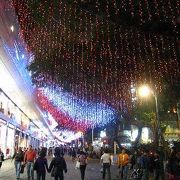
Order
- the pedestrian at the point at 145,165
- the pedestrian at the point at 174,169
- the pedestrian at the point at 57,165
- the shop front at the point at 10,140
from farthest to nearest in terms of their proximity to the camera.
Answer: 1. the shop front at the point at 10,140
2. the pedestrian at the point at 145,165
3. the pedestrian at the point at 57,165
4. the pedestrian at the point at 174,169

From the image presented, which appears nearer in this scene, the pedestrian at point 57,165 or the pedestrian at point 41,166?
the pedestrian at point 57,165

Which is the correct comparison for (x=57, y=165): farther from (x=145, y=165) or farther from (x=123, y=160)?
(x=123, y=160)

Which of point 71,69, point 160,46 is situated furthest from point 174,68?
point 71,69

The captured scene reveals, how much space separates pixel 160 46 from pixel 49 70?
28.4 feet

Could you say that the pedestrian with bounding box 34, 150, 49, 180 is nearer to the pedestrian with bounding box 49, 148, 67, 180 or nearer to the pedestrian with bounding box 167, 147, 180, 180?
the pedestrian with bounding box 49, 148, 67, 180

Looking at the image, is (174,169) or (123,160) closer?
(174,169)

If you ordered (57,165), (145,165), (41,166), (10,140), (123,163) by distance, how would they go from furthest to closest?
1. (10,140)
2. (123,163)
3. (145,165)
4. (41,166)
5. (57,165)

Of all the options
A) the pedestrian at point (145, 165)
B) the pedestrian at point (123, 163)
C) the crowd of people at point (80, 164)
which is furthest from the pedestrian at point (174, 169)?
the pedestrian at point (123, 163)

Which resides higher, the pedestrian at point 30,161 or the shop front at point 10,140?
the shop front at point 10,140

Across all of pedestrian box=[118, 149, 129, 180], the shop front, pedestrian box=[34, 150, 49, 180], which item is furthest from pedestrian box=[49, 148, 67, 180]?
the shop front

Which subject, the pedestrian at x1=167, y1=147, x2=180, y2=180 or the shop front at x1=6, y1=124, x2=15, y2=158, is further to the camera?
the shop front at x1=6, y1=124, x2=15, y2=158

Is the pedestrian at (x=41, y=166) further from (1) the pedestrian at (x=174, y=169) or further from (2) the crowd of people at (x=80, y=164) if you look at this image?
(1) the pedestrian at (x=174, y=169)

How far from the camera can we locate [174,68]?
1786 cm

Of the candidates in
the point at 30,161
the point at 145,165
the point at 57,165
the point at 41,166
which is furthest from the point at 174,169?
the point at 30,161
